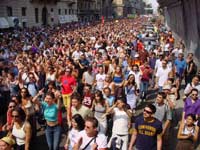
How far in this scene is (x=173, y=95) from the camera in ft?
27.6

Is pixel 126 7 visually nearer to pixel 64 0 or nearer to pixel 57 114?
pixel 64 0

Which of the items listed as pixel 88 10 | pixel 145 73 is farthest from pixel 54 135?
pixel 88 10

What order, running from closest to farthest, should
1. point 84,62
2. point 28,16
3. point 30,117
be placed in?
point 30,117, point 84,62, point 28,16

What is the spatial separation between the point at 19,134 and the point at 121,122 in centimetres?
179

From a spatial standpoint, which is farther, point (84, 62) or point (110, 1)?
point (110, 1)

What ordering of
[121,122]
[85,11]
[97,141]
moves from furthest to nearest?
1. [85,11]
2. [121,122]
3. [97,141]

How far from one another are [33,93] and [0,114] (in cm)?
119

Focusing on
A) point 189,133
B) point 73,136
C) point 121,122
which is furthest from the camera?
point 121,122

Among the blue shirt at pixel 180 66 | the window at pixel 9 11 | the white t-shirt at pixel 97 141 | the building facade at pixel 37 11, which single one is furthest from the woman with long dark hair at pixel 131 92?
the window at pixel 9 11

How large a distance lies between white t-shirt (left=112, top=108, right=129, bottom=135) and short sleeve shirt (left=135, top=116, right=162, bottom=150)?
4.64 feet

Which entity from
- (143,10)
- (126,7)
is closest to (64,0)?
(126,7)

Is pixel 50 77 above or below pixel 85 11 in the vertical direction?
below

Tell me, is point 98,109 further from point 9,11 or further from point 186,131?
point 9,11

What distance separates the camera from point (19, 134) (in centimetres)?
632
